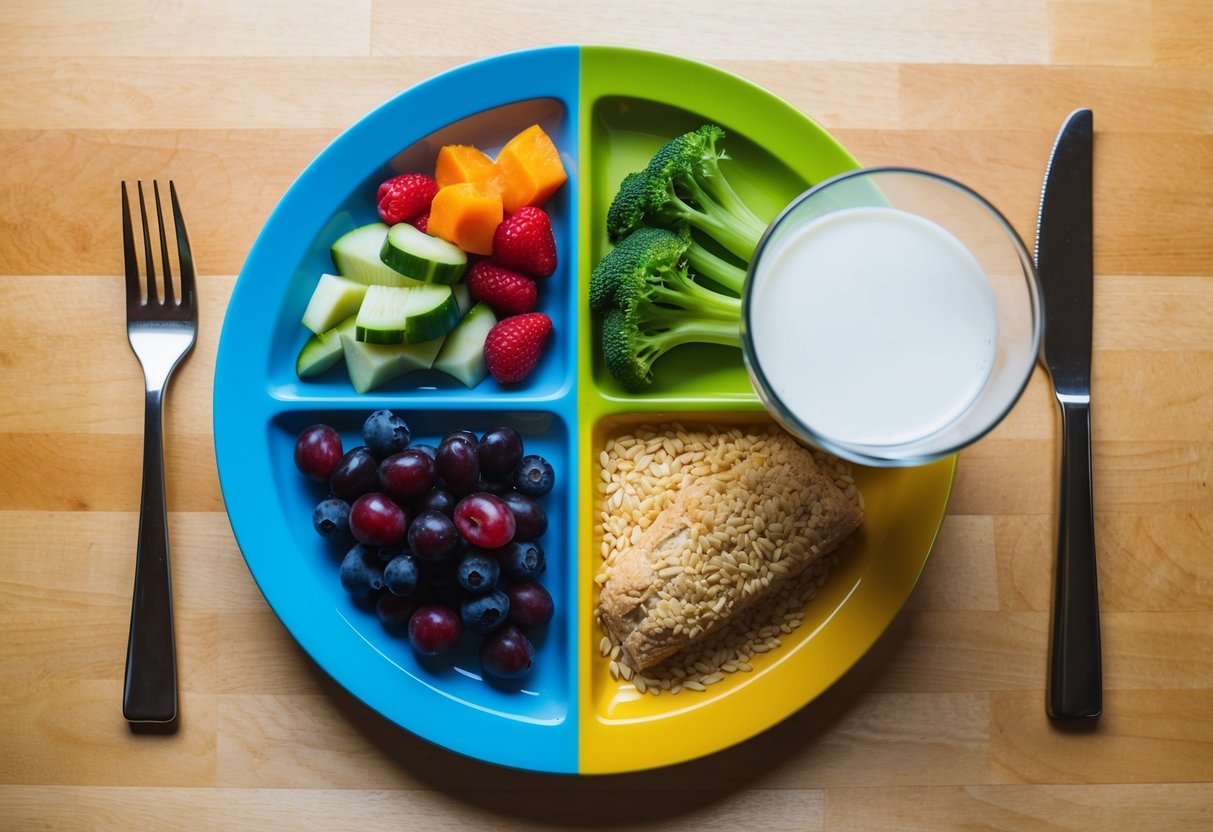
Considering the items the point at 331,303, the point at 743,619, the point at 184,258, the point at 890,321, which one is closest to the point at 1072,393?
the point at 890,321

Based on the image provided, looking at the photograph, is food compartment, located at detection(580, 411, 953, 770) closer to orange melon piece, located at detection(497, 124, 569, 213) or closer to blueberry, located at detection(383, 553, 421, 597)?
blueberry, located at detection(383, 553, 421, 597)

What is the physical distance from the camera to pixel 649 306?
4.38ft

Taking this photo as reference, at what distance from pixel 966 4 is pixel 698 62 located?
524mm

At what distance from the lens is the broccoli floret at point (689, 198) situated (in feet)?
4.39

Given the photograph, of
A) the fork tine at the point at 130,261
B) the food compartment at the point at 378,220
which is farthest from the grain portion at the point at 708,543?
the fork tine at the point at 130,261

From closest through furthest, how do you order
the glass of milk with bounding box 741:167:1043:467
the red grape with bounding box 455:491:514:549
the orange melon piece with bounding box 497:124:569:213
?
the glass of milk with bounding box 741:167:1043:467
the red grape with bounding box 455:491:514:549
the orange melon piece with bounding box 497:124:569:213

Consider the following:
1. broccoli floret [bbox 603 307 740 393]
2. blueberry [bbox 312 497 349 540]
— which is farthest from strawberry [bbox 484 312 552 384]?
blueberry [bbox 312 497 349 540]

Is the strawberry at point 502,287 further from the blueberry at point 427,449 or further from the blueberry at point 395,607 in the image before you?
the blueberry at point 395,607

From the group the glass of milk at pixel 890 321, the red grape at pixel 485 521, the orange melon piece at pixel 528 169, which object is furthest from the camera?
the orange melon piece at pixel 528 169

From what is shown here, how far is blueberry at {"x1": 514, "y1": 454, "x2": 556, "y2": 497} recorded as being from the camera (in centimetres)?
134

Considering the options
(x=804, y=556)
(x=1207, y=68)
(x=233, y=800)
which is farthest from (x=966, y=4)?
(x=233, y=800)

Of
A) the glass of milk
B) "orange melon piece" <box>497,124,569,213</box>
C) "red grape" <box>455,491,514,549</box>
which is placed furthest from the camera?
"orange melon piece" <box>497,124,569,213</box>

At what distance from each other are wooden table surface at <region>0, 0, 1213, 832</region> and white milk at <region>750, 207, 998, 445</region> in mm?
390

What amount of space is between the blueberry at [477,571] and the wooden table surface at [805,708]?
0.36 m
